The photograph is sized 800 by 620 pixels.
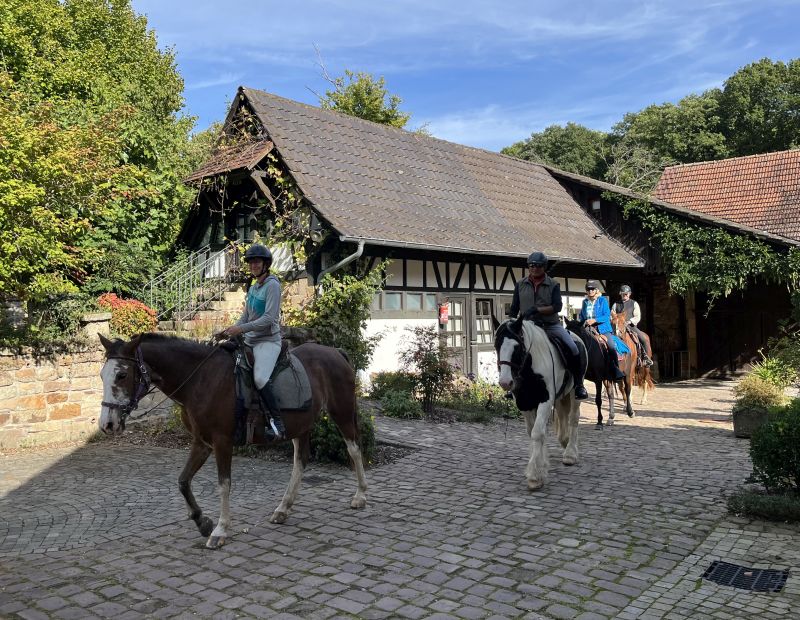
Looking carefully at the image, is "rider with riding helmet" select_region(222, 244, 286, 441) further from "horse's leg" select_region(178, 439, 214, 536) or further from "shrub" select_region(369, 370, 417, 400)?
"shrub" select_region(369, 370, 417, 400)

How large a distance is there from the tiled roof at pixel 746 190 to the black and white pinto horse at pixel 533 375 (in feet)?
50.3

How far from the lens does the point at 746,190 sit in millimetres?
22719

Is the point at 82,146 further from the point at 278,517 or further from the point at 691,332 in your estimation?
the point at 691,332

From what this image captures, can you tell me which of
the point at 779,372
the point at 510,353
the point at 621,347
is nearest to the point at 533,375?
the point at 510,353

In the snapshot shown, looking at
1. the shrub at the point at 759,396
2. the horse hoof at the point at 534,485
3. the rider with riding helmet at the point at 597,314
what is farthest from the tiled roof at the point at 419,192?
the horse hoof at the point at 534,485

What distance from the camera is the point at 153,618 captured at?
400 cm

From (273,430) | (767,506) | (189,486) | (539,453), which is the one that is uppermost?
(273,430)

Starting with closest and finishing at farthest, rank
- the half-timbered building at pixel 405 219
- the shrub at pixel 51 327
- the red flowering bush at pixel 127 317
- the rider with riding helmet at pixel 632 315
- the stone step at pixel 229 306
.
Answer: the shrub at pixel 51 327
the red flowering bush at pixel 127 317
the rider with riding helmet at pixel 632 315
the stone step at pixel 229 306
the half-timbered building at pixel 405 219

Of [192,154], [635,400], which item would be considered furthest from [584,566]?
[192,154]

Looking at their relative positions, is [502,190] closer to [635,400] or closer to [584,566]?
[635,400]

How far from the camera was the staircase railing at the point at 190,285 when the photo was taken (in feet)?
47.3

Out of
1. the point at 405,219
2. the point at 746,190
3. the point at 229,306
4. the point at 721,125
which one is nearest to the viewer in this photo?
the point at 229,306

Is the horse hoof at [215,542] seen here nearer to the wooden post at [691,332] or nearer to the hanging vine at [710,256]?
the hanging vine at [710,256]

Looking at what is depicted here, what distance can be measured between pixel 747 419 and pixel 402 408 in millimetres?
5374
